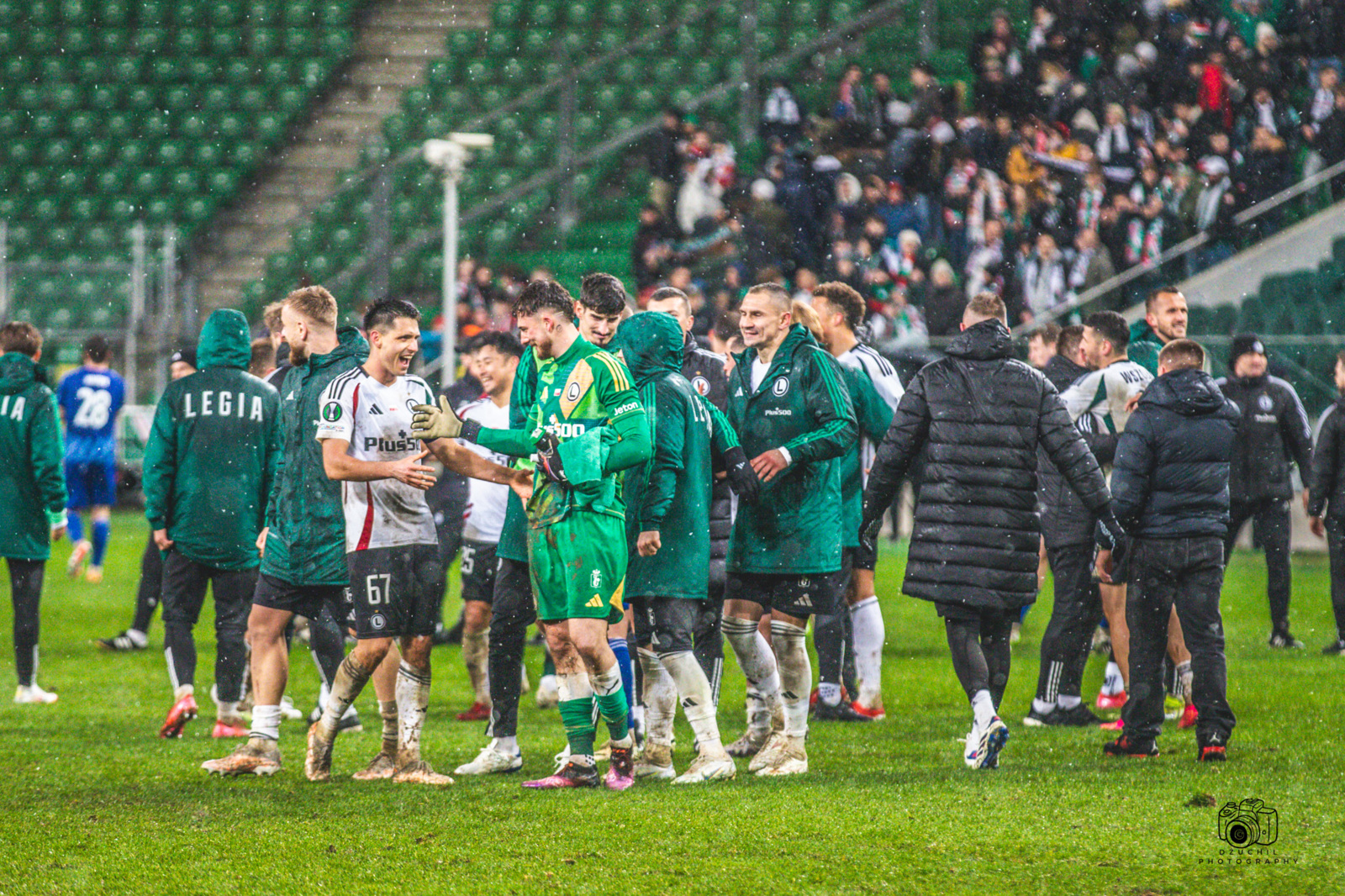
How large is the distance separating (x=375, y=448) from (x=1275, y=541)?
7.14m

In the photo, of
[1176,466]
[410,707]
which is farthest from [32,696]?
[1176,466]

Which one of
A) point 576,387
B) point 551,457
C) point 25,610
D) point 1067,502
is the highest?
point 576,387

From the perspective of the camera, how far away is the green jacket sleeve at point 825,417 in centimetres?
639

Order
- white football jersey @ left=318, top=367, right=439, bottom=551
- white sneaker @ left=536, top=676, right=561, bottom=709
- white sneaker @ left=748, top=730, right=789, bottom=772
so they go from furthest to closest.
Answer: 1. white sneaker @ left=536, top=676, right=561, bottom=709
2. white sneaker @ left=748, top=730, right=789, bottom=772
3. white football jersey @ left=318, top=367, right=439, bottom=551

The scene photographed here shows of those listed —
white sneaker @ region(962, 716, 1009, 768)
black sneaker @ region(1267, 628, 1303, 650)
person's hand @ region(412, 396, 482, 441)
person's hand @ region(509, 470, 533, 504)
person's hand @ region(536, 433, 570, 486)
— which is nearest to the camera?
person's hand @ region(412, 396, 482, 441)

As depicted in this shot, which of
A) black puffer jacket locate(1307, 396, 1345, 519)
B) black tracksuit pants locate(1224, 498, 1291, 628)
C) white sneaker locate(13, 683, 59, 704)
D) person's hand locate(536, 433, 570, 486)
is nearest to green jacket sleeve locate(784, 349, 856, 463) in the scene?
person's hand locate(536, 433, 570, 486)

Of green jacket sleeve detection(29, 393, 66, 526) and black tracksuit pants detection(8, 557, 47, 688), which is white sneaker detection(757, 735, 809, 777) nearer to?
black tracksuit pants detection(8, 557, 47, 688)

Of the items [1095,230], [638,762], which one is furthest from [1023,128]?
[638,762]

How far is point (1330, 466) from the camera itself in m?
10.1

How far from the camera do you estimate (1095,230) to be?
659 inches

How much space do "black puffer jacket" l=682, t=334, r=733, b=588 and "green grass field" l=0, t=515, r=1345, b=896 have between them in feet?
3.19

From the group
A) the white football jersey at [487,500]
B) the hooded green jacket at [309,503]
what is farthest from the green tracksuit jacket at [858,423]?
the hooded green jacket at [309,503]

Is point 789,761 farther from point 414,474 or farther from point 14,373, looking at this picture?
point 14,373

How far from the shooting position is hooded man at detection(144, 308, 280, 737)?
734 cm
